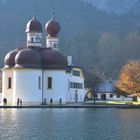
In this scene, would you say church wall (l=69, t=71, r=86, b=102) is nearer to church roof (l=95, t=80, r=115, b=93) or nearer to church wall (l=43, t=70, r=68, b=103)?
church wall (l=43, t=70, r=68, b=103)

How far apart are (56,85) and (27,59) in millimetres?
6529

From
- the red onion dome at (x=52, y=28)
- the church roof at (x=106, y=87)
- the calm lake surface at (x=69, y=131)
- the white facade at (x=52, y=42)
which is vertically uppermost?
the red onion dome at (x=52, y=28)

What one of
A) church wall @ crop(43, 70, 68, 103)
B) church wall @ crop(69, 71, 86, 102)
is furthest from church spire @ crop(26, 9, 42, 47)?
church wall @ crop(69, 71, 86, 102)

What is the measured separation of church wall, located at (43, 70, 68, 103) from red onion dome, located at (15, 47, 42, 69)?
8.44 ft

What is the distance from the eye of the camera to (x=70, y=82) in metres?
106

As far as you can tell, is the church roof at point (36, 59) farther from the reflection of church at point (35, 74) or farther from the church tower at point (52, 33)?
the church tower at point (52, 33)

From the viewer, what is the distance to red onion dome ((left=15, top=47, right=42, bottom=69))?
92062mm

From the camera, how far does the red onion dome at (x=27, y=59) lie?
9206cm

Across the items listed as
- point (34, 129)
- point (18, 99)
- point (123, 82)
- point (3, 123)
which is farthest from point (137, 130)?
point (123, 82)

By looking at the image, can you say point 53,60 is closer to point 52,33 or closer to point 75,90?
point 52,33

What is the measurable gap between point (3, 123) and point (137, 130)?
10804 millimetres

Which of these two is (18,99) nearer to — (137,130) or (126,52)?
(137,130)

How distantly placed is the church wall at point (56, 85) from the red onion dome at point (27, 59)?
2573mm

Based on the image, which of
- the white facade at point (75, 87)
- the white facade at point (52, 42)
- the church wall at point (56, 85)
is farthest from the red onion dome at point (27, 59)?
the white facade at point (52, 42)
